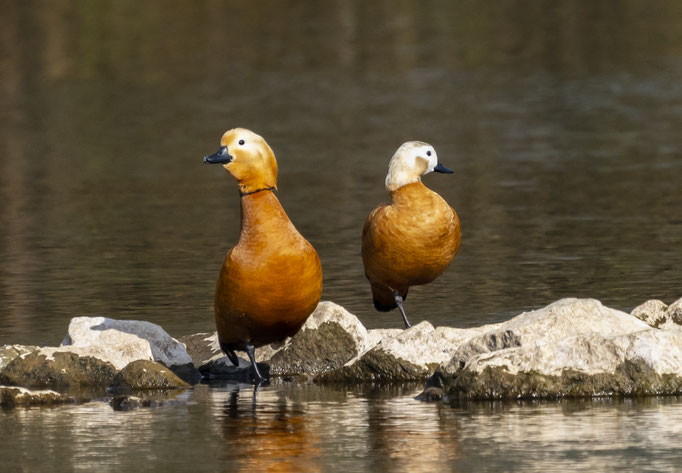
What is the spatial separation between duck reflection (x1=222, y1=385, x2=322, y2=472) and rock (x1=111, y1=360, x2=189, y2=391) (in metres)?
0.50

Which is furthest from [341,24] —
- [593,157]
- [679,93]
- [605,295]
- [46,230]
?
[605,295]

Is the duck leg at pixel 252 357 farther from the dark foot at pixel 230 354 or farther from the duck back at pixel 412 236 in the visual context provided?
the duck back at pixel 412 236

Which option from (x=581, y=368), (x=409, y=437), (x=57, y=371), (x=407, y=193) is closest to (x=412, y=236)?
(x=407, y=193)

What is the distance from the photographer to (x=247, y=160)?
12.1m

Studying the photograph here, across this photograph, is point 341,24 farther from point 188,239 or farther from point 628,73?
point 188,239

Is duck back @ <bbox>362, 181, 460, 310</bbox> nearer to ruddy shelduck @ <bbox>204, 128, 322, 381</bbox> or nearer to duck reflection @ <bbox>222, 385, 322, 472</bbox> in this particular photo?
ruddy shelduck @ <bbox>204, 128, 322, 381</bbox>

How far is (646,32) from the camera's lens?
185 ft

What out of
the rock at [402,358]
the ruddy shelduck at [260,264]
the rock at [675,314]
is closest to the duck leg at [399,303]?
the rock at [402,358]

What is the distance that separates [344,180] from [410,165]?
47.2 ft

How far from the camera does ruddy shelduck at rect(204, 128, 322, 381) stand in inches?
469

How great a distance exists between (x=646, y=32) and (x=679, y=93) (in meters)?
16.3

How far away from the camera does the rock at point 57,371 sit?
1225 centimetres

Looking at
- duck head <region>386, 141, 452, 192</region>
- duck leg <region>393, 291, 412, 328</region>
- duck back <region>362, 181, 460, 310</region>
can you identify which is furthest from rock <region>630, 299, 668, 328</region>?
duck head <region>386, 141, 452, 192</region>

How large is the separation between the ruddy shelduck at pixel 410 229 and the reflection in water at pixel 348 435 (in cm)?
205
